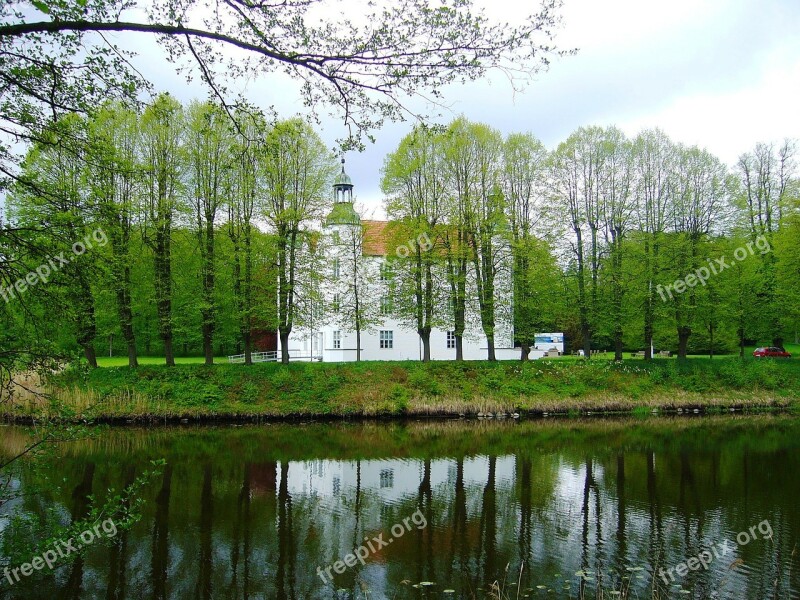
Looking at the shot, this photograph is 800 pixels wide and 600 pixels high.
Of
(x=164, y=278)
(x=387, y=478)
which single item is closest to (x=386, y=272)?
(x=164, y=278)

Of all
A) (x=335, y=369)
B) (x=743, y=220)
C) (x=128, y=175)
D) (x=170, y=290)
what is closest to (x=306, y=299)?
(x=335, y=369)

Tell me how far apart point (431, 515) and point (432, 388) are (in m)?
13.8

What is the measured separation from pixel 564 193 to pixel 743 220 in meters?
11.6

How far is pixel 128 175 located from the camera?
599 centimetres

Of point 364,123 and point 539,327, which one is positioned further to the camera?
point 539,327

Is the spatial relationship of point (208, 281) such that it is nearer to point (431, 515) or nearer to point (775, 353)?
point (431, 515)

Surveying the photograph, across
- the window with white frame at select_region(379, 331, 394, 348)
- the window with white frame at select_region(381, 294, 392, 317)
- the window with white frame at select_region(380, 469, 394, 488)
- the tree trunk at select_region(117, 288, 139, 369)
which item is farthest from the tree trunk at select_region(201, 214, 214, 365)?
the window with white frame at select_region(380, 469, 394, 488)

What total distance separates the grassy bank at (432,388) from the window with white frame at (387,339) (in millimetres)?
9338

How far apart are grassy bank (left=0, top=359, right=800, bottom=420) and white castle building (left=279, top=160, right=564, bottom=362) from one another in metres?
3.01

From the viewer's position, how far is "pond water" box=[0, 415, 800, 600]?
25.3ft

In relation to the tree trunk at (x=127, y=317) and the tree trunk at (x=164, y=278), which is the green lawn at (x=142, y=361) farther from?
the tree trunk at (x=164, y=278)

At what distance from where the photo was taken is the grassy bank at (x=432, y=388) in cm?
2266

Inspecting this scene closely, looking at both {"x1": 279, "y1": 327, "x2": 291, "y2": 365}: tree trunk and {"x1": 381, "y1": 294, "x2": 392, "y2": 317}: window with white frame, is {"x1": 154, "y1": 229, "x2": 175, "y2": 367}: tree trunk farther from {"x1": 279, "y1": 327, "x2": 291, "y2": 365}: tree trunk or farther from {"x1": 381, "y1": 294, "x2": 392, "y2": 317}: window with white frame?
{"x1": 381, "y1": 294, "x2": 392, "y2": 317}: window with white frame

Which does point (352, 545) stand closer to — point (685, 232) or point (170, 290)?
point (170, 290)
